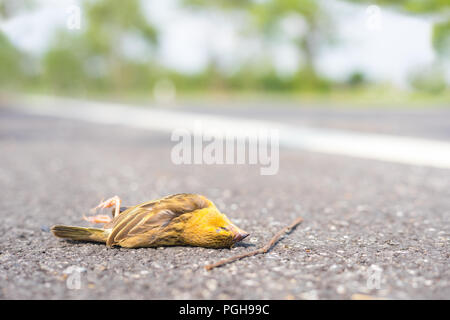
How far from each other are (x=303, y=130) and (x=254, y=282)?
8.84 metres

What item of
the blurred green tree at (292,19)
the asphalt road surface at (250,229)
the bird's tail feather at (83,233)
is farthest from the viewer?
the blurred green tree at (292,19)

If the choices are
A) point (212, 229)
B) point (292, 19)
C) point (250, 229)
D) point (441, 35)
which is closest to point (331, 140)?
point (441, 35)

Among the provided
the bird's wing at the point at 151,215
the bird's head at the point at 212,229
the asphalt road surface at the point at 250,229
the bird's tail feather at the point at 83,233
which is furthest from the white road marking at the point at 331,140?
the bird's tail feather at the point at 83,233

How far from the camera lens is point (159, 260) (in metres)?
2.67

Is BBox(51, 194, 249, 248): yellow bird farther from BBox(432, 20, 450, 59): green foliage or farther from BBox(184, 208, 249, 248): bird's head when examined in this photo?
BBox(432, 20, 450, 59): green foliage

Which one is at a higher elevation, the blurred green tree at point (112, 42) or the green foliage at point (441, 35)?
the blurred green tree at point (112, 42)

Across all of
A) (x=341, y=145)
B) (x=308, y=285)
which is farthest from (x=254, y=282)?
(x=341, y=145)

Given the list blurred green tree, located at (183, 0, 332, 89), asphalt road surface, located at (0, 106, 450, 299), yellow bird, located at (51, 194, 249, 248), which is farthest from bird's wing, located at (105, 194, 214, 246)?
blurred green tree, located at (183, 0, 332, 89)

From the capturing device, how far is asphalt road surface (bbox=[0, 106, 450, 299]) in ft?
7.70

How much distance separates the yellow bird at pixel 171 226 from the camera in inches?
104

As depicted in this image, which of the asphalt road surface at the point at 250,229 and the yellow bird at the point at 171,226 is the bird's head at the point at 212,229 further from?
the asphalt road surface at the point at 250,229

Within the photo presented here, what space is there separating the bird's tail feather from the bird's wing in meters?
0.10

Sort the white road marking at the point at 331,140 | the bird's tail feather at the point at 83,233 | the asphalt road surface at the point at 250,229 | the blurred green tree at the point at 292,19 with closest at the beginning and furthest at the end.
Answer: the asphalt road surface at the point at 250,229, the bird's tail feather at the point at 83,233, the white road marking at the point at 331,140, the blurred green tree at the point at 292,19

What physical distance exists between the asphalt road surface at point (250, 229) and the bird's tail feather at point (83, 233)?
9cm
